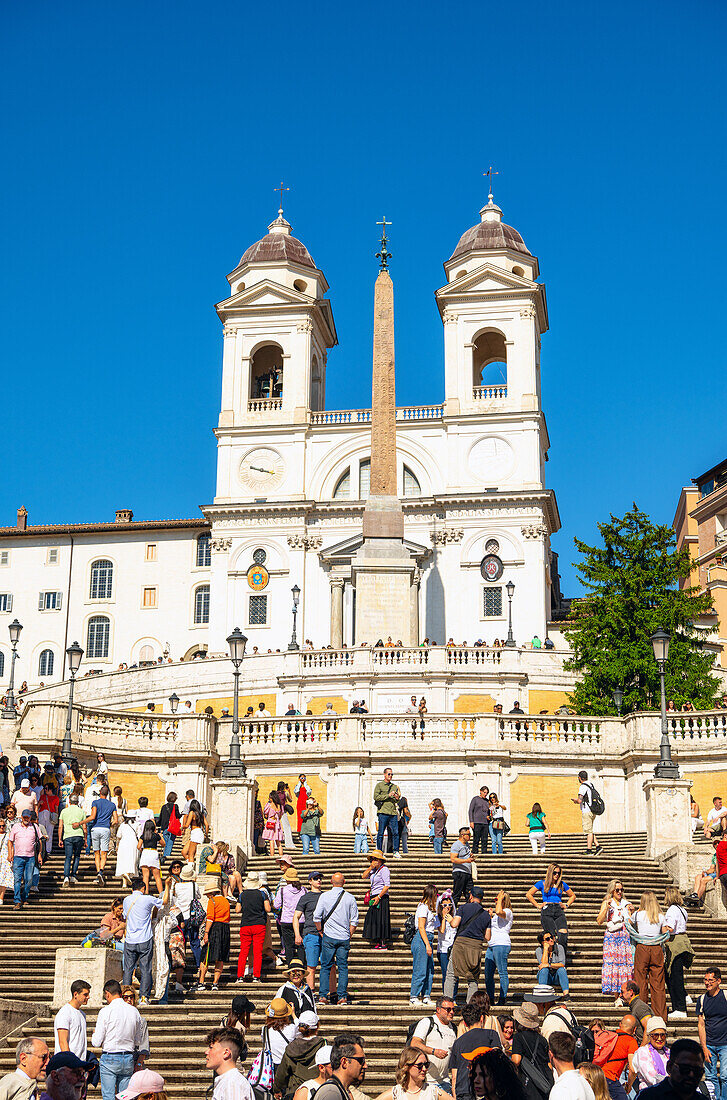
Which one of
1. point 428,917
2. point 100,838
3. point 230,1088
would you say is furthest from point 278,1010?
point 100,838

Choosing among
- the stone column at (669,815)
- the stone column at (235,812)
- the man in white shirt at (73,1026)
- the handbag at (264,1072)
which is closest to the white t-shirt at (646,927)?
the handbag at (264,1072)

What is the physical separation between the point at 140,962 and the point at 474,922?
153 inches

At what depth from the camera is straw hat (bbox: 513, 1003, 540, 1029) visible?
11234 mm

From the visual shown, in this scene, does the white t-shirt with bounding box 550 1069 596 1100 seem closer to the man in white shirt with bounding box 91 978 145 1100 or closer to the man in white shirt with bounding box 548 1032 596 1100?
the man in white shirt with bounding box 548 1032 596 1100

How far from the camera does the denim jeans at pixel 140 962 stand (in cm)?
1661

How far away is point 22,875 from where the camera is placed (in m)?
21.1

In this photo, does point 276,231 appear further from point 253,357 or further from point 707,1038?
point 707,1038

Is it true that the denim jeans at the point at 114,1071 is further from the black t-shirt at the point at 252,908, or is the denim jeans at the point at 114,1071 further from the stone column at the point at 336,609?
the stone column at the point at 336,609

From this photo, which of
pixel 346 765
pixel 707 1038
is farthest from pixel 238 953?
pixel 346 765

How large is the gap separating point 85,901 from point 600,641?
2517 cm

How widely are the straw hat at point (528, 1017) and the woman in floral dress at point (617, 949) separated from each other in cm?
541

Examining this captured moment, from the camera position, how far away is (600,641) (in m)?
43.9

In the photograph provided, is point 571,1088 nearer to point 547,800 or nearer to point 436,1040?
point 436,1040

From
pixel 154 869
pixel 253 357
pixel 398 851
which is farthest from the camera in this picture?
pixel 253 357
